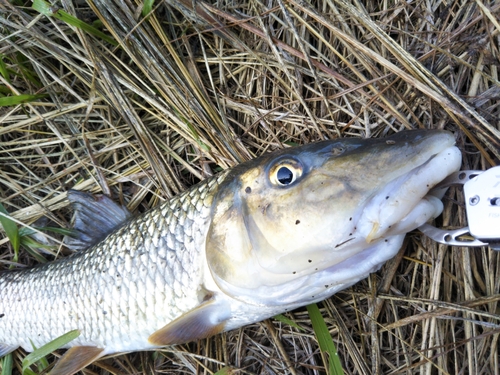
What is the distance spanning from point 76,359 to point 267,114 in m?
1.85

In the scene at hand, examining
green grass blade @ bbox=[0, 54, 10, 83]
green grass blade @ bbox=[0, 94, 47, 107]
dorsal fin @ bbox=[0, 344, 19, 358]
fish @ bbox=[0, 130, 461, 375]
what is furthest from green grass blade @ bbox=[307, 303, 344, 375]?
green grass blade @ bbox=[0, 54, 10, 83]

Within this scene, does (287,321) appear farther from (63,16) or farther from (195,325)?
(63,16)

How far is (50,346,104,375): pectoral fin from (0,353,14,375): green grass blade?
0.60 metres

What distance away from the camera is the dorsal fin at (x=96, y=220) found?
2.67 metres

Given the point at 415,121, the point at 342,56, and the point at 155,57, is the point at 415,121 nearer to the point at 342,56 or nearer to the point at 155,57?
the point at 342,56

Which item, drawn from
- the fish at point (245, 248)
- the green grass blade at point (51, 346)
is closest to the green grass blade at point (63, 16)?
the fish at point (245, 248)

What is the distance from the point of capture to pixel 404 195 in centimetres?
161

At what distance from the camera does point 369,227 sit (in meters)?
1.64

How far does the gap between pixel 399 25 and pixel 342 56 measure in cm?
34

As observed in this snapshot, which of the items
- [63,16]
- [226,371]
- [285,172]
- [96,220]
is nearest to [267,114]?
[285,172]

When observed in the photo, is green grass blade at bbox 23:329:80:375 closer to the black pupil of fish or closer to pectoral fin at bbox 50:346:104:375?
pectoral fin at bbox 50:346:104:375

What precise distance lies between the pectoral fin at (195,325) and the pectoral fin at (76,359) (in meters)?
0.55

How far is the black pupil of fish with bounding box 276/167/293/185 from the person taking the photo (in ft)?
5.80

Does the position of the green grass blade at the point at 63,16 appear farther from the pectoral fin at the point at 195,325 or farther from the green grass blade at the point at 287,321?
the green grass blade at the point at 287,321
